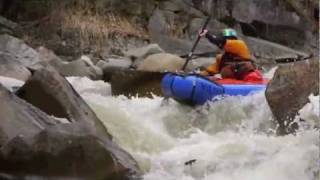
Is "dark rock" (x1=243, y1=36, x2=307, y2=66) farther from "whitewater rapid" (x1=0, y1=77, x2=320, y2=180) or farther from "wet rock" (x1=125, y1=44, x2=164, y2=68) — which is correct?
"whitewater rapid" (x1=0, y1=77, x2=320, y2=180)

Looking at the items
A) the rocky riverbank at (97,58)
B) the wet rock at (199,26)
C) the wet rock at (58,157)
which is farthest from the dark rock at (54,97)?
the wet rock at (199,26)

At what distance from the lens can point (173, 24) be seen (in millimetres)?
13945

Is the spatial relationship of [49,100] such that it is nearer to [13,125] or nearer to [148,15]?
[13,125]

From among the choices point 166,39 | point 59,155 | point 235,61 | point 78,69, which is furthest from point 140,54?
point 59,155

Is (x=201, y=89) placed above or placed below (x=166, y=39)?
above

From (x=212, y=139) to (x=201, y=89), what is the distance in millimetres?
1181

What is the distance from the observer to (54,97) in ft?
18.6

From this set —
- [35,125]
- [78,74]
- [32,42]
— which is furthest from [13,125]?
[32,42]

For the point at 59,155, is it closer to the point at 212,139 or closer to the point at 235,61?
the point at 212,139

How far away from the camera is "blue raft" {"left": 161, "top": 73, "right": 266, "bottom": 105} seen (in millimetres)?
7363

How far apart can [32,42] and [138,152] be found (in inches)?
281

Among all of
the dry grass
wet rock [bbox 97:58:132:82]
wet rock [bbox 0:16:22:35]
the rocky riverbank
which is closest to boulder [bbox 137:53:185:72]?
the rocky riverbank

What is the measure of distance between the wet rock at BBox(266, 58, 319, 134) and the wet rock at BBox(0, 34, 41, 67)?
4.29 m

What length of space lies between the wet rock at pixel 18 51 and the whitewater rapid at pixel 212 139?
1.64 meters
